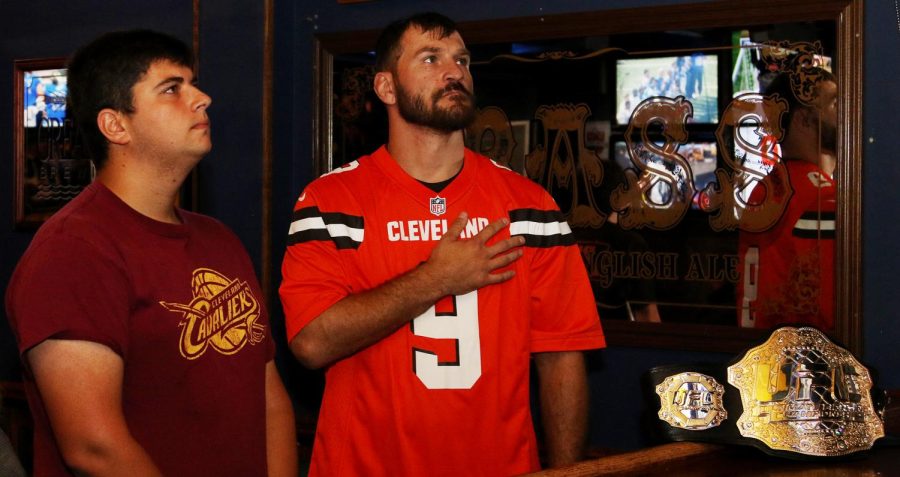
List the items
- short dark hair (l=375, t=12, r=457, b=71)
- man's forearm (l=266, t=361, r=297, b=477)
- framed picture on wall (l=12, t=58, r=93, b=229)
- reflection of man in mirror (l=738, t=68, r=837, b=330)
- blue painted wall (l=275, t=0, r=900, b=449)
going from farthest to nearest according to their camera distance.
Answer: framed picture on wall (l=12, t=58, r=93, b=229)
reflection of man in mirror (l=738, t=68, r=837, b=330)
blue painted wall (l=275, t=0, r=900, b=449)
short dark hair (l=375, t=12, r=457, b=71)
man's forearm (l=266, t=361, r=297, b=477)

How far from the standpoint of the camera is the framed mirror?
374 centimetres

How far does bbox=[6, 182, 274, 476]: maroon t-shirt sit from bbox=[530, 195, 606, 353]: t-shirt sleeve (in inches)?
28.1

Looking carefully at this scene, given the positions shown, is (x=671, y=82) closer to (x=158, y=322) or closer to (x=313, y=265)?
(x=313, y=265)

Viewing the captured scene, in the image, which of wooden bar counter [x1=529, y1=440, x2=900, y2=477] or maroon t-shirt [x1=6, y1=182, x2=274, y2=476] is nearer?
maroon t-shirt [x1=6, y1=182, x2=274, y2=476]

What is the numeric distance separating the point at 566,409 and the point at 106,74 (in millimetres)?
1293

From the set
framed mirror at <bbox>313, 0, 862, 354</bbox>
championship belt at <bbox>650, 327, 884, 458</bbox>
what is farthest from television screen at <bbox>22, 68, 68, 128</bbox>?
championship belt at <bbox>650, 327, 884, 458</bbox>

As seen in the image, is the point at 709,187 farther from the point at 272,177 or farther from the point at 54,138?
the point at 54,138

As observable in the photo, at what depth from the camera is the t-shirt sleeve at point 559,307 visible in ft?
8.34

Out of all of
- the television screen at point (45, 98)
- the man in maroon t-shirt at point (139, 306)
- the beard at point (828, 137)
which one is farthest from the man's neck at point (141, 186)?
the television screen at point (45, 98)

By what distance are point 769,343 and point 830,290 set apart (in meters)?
1.79

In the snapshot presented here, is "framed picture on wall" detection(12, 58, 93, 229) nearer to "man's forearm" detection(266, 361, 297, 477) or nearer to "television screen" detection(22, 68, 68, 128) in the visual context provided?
"television screen" detection(22, 68, 68, 128)

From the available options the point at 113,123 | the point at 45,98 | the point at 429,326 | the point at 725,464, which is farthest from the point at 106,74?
the point at 45,98

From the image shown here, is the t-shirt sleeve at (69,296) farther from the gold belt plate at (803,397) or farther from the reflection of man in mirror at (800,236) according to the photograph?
the reflection of man in mirror at (800,236)

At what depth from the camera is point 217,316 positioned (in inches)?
80.2
